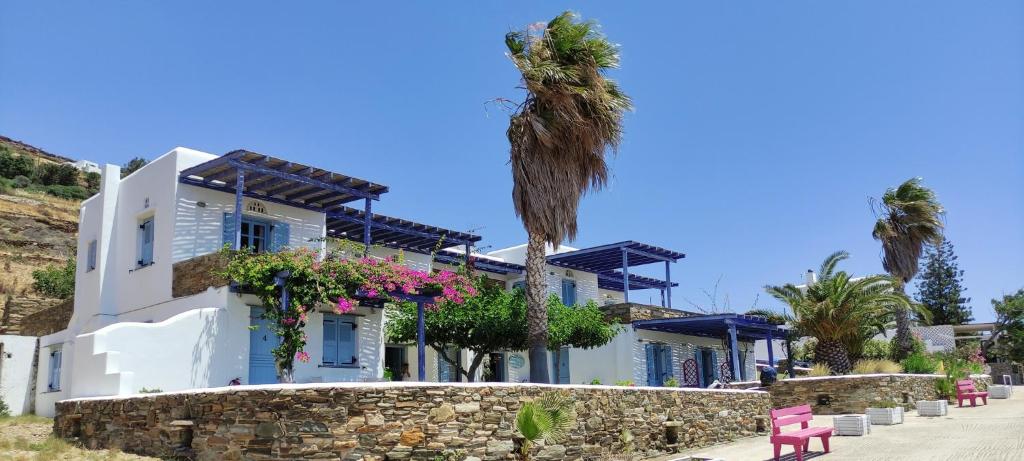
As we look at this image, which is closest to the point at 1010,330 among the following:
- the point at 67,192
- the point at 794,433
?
the point at 794,433

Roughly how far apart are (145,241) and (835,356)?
68.7ft

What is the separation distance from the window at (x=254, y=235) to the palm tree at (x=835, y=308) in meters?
17.1

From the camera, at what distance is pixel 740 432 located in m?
17.5

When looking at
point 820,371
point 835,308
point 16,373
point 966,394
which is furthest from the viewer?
point 835,308

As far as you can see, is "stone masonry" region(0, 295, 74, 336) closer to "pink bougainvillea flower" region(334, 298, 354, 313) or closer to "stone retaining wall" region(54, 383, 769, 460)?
"pink bougainvillea flower" region(334, 298, 354, 313)

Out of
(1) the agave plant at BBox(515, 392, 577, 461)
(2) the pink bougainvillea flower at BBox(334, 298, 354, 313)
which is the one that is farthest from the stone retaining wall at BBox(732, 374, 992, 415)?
(2) the pink bougainvillea flower at BBox(334, 298, 354, 313)

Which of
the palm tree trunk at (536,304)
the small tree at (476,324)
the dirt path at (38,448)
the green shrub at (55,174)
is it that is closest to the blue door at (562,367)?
the small tree at (476,324)

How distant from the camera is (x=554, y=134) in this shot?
58.3 feet

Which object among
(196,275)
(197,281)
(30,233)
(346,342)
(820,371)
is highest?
(30,233)

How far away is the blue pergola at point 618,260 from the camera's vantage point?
28.2m

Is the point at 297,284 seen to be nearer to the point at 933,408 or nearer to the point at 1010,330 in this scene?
the point at 933,408

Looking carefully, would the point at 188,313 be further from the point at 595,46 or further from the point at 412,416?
the point at 595,46

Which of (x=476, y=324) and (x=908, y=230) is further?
→ (x=908, y=230)

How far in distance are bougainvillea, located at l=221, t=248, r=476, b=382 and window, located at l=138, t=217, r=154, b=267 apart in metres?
3.28
